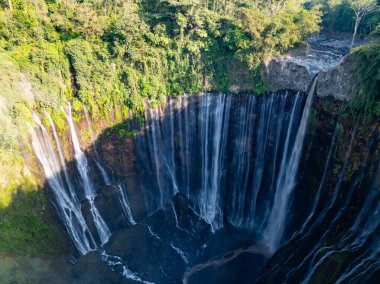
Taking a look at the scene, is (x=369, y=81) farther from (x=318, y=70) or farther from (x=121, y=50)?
(x=121, y=50)

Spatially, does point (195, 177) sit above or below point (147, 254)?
above

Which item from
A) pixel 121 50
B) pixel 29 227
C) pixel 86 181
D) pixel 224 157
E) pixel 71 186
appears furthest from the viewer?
pixel 224 157

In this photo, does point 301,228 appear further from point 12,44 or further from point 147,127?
point 12,44

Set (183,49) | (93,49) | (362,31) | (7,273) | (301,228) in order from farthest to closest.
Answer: (362,31) → (183,49) → (93,49) → (301,228) → (7,273)

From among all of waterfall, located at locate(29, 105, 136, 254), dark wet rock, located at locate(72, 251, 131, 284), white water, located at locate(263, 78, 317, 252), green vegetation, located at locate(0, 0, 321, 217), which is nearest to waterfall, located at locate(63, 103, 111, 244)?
waterfall, located at locate(29, 105, 136, 254)

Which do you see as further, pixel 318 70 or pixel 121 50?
pixel 121 50

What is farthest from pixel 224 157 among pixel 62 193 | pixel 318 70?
pixel 62 193

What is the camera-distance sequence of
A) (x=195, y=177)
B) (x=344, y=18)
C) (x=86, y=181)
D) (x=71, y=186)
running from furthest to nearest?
(x=344, y=18), (x=195, y=177), (x=86, y=181), (x=71, y=186)

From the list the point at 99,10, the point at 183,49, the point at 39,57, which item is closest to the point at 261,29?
the point at 183,49

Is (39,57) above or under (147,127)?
above
